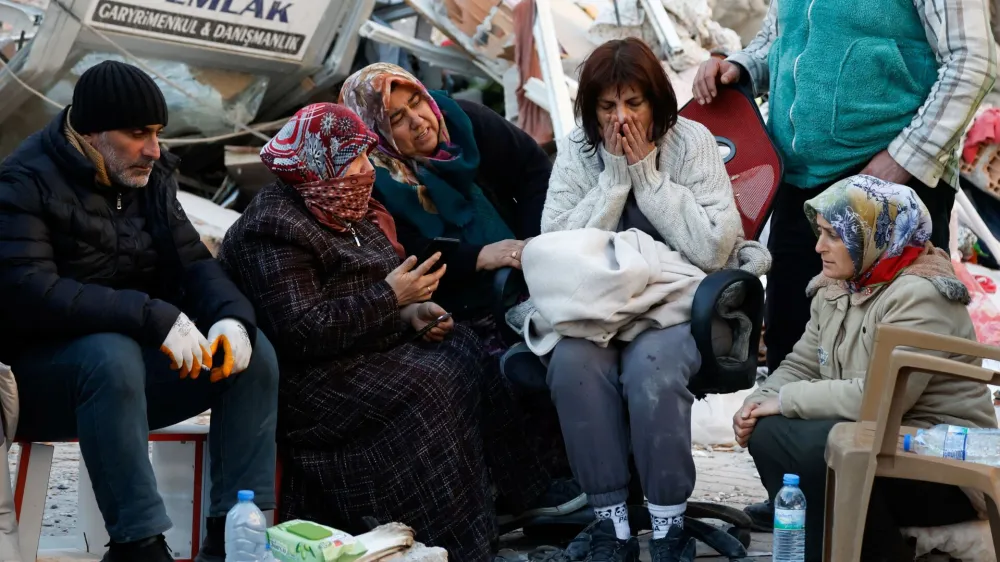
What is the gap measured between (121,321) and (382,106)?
130cm

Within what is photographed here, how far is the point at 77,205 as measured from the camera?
3.45 meters

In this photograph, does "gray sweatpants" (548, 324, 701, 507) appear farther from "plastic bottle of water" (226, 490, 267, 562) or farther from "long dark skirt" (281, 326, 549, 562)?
"plastic bottle of water" (226, 490, 267, 562)

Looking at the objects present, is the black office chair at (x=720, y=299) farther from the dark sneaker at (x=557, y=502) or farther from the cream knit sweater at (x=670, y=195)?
the cream knit sweater at (x=670, y=195)

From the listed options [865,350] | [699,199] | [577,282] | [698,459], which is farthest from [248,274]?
[698,459]

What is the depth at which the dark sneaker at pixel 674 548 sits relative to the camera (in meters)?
3.52

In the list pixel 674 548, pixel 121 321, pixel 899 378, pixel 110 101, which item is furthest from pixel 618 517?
pixel 110 101

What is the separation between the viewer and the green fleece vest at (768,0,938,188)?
384 centimetres

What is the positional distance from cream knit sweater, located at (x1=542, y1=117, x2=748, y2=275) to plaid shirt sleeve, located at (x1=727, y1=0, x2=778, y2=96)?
1.41 feet

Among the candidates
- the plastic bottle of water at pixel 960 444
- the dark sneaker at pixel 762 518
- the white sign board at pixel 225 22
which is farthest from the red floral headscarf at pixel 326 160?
the white sign board at pixel 225 22

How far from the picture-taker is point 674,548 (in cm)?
353

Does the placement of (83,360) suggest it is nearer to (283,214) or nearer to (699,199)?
(283,214)

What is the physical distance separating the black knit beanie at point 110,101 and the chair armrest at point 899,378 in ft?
6.57

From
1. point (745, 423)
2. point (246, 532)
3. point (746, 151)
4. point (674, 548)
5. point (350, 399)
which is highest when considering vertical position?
point (746, 151)

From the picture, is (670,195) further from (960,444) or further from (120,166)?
A: (120,166)
